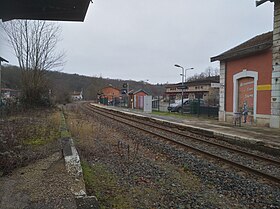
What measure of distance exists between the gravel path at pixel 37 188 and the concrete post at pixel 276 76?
1178 cm

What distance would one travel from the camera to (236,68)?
17312 mm

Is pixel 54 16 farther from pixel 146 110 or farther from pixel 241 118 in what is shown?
pixel 146 110

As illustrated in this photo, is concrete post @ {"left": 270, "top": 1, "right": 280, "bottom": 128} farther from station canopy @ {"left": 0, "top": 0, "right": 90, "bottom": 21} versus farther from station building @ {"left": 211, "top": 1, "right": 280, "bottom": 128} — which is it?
station canopy @ {"left": 0, "top": 0, "right": 90, "bottom": 21}

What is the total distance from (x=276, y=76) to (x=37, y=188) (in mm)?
13363

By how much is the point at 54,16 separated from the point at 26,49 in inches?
794

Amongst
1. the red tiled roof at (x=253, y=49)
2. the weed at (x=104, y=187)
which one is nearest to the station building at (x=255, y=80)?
the red tiled roof at (x=253, y=49)

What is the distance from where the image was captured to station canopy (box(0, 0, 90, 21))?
A: 4270 mm

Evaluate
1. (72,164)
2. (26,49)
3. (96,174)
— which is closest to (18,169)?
(72,164)

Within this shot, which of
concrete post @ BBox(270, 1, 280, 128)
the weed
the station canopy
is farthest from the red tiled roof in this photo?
the station canopy

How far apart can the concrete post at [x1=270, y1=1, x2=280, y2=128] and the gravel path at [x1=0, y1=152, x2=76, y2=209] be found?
38.6 ft

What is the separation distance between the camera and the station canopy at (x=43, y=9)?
427cm

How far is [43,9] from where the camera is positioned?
4.52 m

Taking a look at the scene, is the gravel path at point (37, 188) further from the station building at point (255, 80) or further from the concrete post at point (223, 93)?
the concrete post at point (223, 93)

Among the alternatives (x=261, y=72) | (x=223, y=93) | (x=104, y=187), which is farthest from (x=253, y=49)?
A: (x=104, y=187)
